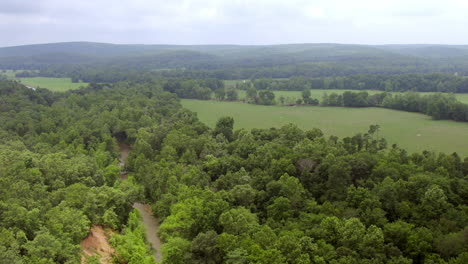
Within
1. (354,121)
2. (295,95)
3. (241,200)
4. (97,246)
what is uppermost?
(295,95)

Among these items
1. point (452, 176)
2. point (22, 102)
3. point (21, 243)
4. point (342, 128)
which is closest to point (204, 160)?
point (21, 243)

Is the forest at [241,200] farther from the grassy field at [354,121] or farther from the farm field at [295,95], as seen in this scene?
the farm field at [295,95]

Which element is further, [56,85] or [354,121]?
[56,85]

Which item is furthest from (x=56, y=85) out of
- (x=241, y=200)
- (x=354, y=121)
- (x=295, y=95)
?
(x=241, y=200)

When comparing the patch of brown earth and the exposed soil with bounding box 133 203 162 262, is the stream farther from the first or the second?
the patch of brown earth

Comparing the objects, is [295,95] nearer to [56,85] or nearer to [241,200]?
[241,200]
